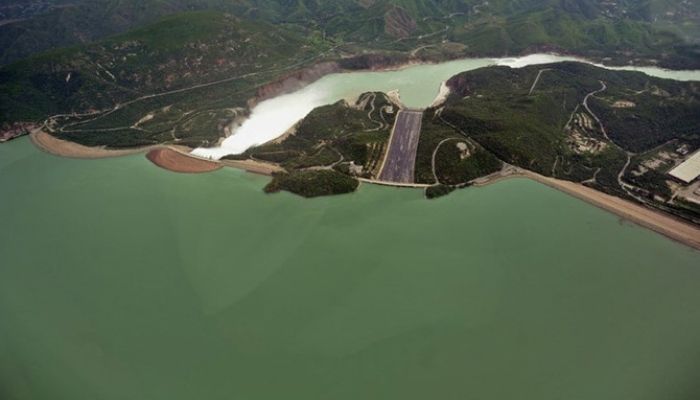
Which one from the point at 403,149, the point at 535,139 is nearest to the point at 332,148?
the point at 403,149

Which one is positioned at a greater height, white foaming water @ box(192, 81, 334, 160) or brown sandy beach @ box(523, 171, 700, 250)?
white foaming water @ box(192, 81, 334, 160)

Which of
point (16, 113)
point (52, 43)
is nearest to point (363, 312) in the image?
point (16, 113)

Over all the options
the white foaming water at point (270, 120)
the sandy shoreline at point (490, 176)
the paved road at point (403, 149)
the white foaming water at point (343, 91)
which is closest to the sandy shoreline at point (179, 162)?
the sandy shoreline at point (490, 176)

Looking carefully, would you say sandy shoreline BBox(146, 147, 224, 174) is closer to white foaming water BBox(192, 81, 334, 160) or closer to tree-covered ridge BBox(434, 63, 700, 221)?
white foaming water BBox(192, 81, 334, 160)

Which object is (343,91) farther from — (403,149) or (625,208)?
(625,208)

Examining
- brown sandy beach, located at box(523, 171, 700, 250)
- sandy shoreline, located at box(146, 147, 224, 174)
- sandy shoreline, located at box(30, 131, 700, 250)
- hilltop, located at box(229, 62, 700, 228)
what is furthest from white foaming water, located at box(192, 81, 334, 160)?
Answer: brown sandy beach, located at box(523, 171, 700, 250)

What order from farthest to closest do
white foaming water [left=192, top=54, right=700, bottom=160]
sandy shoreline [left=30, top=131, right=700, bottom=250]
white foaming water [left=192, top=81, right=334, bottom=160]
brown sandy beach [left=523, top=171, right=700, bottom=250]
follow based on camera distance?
white foaming water [left=192, top=54, right=700, bottom=160] < white foaming water [left=192, top=81, right=334, bottom=160] < sandy shoreline [left=30, top=131, right=700, bottom=250] < brown sandy beach [left=523, top=171, right=700, bottom=250]

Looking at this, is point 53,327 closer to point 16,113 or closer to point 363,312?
point 363,312
